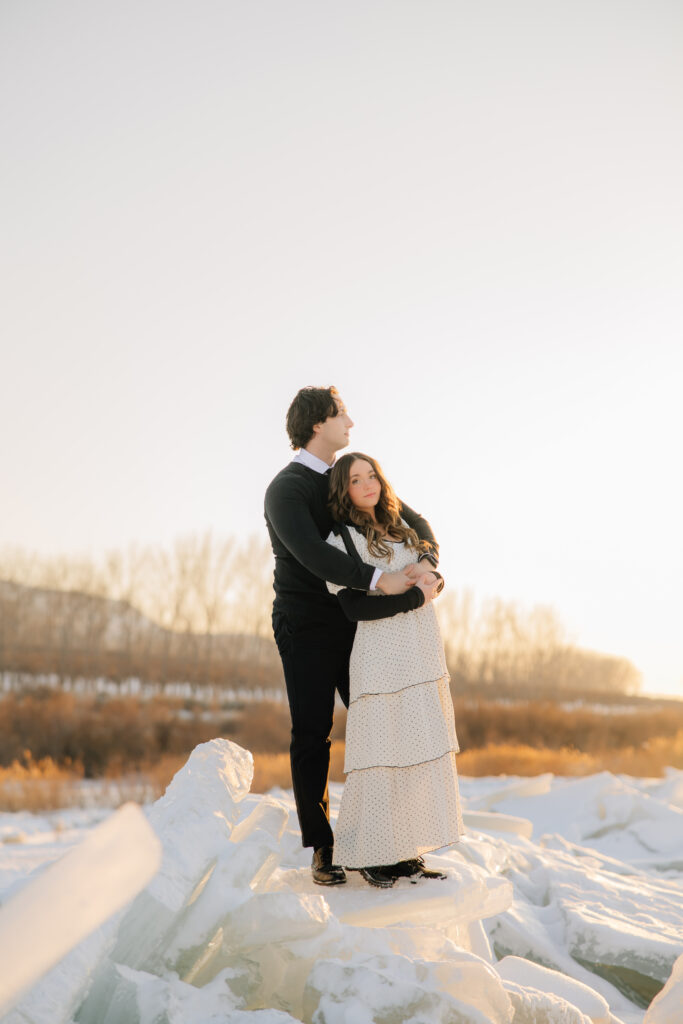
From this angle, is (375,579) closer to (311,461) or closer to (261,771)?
(311,461)

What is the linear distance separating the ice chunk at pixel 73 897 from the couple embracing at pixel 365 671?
78cm

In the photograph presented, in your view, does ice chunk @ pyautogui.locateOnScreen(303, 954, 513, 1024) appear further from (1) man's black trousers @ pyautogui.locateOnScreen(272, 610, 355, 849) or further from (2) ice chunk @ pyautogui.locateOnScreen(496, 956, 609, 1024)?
(1) man's black trousers @ pyautogui.locateOnScreen(272, 610, 355, 849)

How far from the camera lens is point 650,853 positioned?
22.4ft

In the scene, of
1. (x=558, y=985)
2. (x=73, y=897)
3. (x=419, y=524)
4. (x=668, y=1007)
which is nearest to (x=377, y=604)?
(x=419, y=524)

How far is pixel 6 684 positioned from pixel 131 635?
26.8 ft

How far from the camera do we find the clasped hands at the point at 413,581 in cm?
292

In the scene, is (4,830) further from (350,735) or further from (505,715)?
(505,715)

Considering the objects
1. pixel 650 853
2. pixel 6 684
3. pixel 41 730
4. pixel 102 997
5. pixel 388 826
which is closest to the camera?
pixel 102 997

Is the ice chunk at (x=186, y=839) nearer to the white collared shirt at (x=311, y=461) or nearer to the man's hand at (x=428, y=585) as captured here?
the man's hand at (x=428, y=585)

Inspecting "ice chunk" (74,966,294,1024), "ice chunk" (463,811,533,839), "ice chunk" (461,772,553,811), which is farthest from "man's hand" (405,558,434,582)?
"ice chunk" (461,772,553,811)

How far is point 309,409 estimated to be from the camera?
3.20 metres

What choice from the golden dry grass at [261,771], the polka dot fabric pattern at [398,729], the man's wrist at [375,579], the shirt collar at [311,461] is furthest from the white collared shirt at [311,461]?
the golden dry grass at [261,771]

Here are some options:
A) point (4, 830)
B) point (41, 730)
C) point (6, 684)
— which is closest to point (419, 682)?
point (4, 830)

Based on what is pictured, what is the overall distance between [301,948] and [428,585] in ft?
4.06
